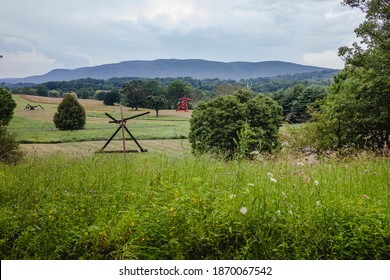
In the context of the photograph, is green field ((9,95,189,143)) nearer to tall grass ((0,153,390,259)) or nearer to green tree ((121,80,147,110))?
green tree ((121,80,147,110))

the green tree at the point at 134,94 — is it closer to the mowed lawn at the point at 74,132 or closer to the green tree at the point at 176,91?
the mowed lawn at the point at 74,132

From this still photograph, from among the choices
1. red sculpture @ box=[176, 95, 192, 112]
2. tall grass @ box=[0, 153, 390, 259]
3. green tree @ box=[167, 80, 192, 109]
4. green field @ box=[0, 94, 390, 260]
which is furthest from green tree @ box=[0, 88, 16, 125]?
red sculpture @ box=[176, 95, 192, 112]

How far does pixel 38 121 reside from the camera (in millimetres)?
9609

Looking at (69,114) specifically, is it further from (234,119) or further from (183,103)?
(234,119)

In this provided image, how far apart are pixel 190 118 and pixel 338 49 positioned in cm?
791

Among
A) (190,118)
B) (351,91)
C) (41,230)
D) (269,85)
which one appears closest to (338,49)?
(351,91)

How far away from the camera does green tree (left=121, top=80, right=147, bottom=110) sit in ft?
35.0

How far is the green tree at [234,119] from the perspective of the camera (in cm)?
1836

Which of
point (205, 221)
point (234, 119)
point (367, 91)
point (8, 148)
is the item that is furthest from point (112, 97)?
point (234, 119)

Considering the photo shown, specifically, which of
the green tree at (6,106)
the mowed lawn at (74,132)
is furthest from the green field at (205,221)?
the green tree at (6,106)

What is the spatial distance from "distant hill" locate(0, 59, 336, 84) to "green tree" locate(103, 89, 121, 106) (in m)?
0.94

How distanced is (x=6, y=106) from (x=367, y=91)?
11.5m

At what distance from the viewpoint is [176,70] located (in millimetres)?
13180

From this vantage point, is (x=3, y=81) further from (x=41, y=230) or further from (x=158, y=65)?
(x=41, y=230)
